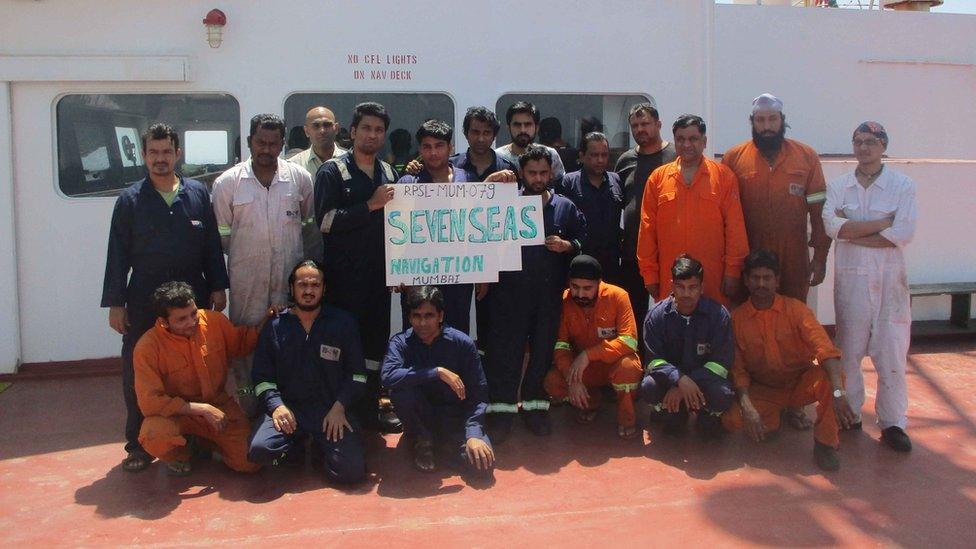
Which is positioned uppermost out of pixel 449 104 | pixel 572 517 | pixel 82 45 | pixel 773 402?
pixel 82 45

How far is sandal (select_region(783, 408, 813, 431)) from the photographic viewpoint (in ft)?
14.9

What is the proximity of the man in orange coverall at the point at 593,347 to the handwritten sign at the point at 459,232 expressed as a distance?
0.40m

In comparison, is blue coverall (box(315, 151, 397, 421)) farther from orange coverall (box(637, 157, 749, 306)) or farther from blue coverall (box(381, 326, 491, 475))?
orange coverall (box(637, 157, 749, 306))

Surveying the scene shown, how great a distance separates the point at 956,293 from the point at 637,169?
11.6ft

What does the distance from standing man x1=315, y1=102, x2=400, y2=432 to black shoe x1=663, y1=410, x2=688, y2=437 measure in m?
1.68

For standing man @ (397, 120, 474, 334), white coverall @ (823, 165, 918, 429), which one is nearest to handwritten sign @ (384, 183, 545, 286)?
standing man @ (397, 120, 474, 334)

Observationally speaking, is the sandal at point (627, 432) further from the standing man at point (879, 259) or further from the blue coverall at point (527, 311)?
the standing man at point (879, 259)

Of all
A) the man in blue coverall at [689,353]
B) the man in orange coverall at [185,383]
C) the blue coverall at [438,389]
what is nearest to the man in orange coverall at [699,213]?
the man in blue coverall at [689,353]

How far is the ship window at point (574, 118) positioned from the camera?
18.4 feet

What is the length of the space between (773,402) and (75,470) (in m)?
3.78

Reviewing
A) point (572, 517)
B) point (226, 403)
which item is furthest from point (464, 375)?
point (226, 403)

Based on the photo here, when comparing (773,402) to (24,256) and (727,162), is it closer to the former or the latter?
(727,162)

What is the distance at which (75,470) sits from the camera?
4074 millimetres

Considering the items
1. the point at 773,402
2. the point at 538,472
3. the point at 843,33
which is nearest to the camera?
the point at 538,472
